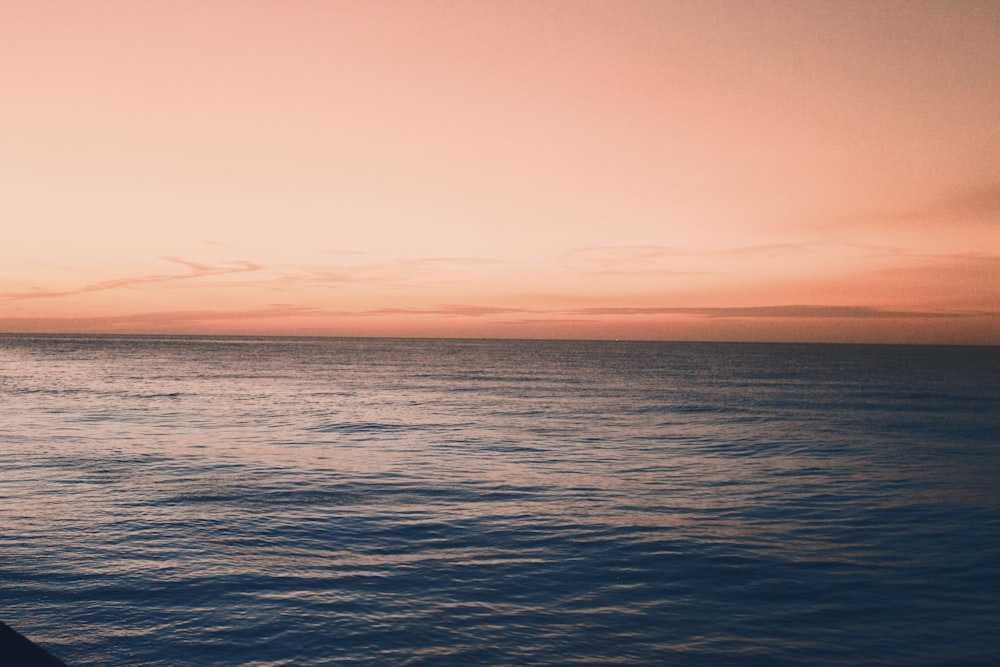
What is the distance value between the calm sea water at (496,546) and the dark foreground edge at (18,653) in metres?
6.45

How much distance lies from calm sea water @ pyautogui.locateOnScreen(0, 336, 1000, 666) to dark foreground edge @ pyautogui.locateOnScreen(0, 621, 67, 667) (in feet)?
21.2

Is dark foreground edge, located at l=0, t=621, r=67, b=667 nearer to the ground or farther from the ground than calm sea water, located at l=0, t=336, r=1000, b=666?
farther from the ground

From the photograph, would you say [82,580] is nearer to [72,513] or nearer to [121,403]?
[72,513]

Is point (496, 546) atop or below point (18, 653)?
below

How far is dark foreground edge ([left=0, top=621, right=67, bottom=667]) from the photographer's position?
4211 mm

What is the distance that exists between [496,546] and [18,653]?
→ 12666mm

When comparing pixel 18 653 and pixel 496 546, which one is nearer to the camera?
pixel 18 653

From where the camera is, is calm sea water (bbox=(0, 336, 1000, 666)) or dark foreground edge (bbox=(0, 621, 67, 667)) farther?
calm sea water (bbox=(0, 336, 1000, 666))

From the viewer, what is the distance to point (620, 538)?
17.1 m

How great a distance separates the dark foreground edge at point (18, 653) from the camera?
4211 mm

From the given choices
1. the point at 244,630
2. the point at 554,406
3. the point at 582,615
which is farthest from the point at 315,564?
the point at 554,406

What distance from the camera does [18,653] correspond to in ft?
13.9

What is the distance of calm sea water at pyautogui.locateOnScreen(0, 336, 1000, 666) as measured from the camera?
11.0 metres

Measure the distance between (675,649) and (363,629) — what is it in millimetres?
4818
